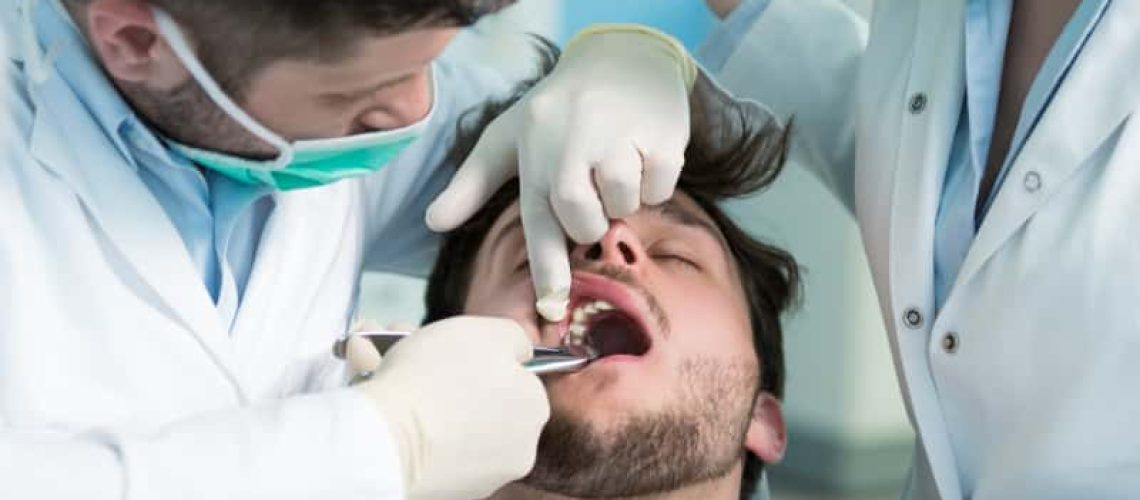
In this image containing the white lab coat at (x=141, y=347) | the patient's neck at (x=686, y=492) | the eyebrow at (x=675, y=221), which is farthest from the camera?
the eyebrow at (x=675, y=221)

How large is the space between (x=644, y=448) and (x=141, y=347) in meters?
0.52

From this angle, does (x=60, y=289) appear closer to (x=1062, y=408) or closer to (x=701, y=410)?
(x=701, y=410)

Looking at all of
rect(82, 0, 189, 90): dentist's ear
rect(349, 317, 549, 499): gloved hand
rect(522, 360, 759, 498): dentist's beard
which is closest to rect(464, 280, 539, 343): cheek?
rect(522, 360, 759, 498): dentist's beard

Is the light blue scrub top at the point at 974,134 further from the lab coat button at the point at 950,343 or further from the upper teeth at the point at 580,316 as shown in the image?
the upper teeth at the point at 580,316

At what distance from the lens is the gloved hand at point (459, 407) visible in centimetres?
109

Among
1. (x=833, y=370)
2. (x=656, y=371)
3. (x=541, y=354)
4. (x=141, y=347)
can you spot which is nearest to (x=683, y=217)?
(x=656, y=371)

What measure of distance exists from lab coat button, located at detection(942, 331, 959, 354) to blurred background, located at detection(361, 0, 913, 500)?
73 centimetres

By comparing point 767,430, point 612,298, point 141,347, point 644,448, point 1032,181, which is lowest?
point 767,430

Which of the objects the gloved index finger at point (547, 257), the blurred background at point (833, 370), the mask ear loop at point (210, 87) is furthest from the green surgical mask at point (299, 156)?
the blurred background at point (833, 370)

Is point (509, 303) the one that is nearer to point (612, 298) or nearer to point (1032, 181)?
point (612, 298)

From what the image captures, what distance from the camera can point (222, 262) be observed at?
128cm

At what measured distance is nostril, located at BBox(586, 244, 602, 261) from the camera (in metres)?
1.49

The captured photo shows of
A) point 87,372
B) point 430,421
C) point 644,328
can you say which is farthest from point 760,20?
point 87,372

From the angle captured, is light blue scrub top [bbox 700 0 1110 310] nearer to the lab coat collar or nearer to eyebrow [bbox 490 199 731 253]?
the lab coat collar
